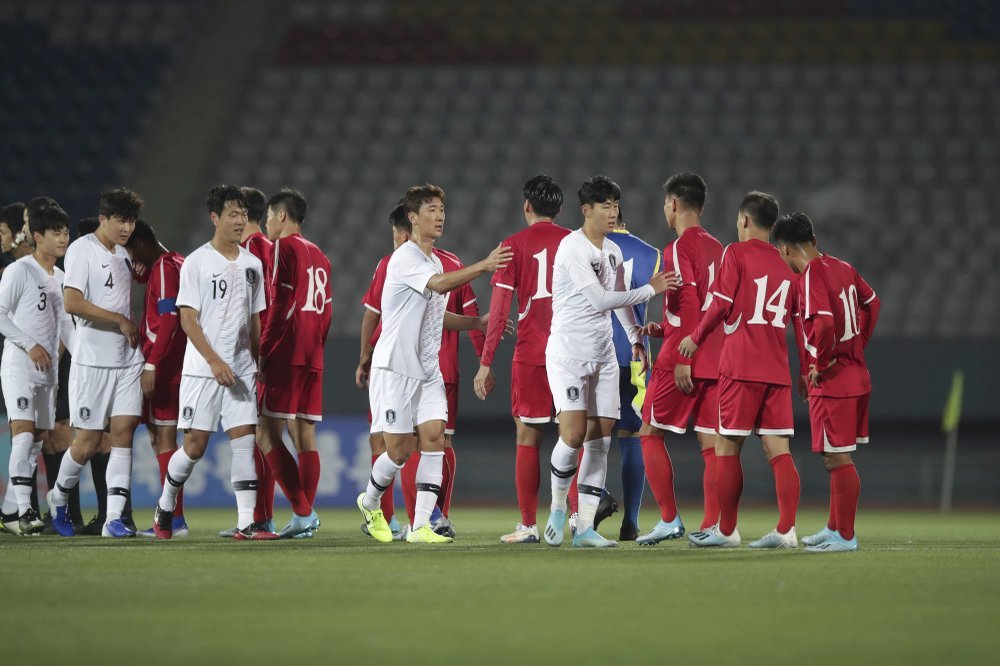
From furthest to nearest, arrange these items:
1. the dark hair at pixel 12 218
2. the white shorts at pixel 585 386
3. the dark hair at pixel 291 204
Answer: the dark hair at pixel 12 218, the dark hair at pixel 291 204, the white shorts at pixel 585 386

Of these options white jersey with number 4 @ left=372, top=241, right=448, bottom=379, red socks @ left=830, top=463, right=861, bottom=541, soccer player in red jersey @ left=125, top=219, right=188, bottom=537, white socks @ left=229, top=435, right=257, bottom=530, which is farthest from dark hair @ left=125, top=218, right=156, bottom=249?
red socks @ left=830, top=463, right=861, bottom=541

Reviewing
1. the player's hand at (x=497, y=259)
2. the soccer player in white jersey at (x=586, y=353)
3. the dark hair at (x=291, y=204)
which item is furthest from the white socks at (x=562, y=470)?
the dark hair at (x=291, y=204)

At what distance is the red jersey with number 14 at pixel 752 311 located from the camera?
7.82 m

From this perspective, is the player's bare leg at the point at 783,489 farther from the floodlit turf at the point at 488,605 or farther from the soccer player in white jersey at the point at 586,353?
the soccer player in white jersey at the point at 586,353

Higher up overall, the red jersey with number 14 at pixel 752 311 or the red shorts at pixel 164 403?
the red jersey with number 14 at pixel 752 311

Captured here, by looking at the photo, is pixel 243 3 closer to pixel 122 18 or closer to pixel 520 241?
pixel 122 18

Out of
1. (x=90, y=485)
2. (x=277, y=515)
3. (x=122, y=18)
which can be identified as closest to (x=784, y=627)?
(x=277, y=515)

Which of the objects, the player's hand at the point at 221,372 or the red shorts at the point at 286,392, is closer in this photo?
the player's hand at the point at 221,372

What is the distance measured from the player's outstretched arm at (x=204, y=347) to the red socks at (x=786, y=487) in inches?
132

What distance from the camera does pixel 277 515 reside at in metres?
13.2

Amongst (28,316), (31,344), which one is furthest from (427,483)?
(28,316)

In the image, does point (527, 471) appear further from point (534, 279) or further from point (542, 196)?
point (542, 196)

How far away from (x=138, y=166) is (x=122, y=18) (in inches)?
156

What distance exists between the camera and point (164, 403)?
9031mm
